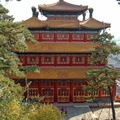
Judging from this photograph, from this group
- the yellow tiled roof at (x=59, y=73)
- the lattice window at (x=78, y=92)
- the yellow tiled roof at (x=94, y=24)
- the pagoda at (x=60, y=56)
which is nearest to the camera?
the yellow tiled roof at (x=59, y=73)

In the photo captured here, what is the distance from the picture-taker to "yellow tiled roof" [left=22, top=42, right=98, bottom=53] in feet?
65.7

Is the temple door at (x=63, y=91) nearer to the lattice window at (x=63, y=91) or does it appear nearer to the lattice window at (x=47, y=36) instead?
the lattice window at (x=63, y=91)

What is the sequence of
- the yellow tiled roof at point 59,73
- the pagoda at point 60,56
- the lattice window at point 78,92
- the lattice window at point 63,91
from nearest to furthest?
the yellow tiled roof at point 59,73
the pagoda at point 60,56
the lattice window at point 63,91
the lattice window at point 78,92

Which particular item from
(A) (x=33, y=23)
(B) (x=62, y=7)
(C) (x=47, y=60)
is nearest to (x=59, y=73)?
(C) (x=47, y=60)

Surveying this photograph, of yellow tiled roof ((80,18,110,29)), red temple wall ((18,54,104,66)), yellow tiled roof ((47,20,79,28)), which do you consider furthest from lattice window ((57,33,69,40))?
red temple wall ((18,54,104,66))

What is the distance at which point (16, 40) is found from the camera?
11.0 m

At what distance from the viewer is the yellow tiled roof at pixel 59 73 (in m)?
19.2

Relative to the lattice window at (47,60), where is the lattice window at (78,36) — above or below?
above

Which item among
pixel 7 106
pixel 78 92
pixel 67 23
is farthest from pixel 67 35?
pixel 7 106

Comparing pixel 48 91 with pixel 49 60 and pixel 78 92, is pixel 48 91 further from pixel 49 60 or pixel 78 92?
pixel 49 60

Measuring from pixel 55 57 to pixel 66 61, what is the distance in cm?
175

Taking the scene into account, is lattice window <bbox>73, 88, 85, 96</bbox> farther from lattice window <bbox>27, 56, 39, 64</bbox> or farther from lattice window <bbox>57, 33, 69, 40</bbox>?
lattice window <bbox>57, 33, 69, 40</bbox>

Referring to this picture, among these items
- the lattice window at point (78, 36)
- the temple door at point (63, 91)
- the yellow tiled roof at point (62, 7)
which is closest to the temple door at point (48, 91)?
the temple door at point (63, 91)

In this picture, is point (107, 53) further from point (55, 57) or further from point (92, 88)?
point (55, 57)
